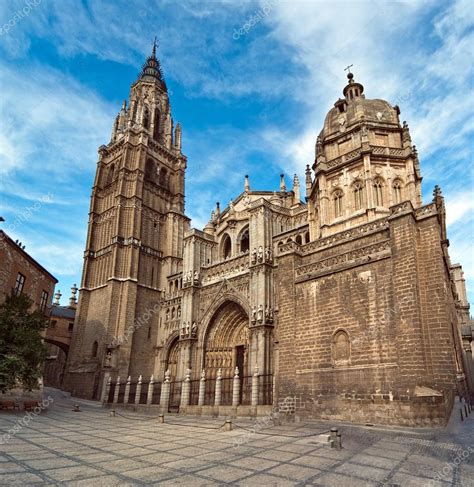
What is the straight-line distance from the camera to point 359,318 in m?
13.3

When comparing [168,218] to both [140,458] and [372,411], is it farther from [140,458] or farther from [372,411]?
[140,458]

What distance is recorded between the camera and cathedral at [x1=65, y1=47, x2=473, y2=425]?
12117 millimetres

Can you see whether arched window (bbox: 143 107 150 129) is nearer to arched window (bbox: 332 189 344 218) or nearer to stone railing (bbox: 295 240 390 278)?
arched window (bbox: 332 189 344 218)

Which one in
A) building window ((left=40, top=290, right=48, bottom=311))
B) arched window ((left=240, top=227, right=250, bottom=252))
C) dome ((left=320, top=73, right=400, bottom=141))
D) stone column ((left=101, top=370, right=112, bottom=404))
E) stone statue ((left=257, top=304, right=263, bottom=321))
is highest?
dome ((left=320, top=73, right=400, bottom=141))

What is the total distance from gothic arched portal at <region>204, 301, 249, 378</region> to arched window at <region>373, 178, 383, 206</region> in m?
10.7

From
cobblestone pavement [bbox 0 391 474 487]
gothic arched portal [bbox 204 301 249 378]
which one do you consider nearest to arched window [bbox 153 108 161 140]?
gothic arched portal [bbox 204 301 249 378]

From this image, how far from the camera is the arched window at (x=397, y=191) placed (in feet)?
65.2

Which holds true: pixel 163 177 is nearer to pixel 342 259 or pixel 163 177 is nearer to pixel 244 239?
pixel 244 239

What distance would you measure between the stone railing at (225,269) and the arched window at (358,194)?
25.3 ft

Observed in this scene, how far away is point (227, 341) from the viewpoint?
24.7 meters

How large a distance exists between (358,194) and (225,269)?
396 inches

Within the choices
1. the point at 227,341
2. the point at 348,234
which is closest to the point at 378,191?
the point at 348,234

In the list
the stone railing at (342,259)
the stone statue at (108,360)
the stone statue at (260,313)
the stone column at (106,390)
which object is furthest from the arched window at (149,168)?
the stone railing at (342,259)

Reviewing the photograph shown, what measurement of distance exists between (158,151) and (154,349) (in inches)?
836
